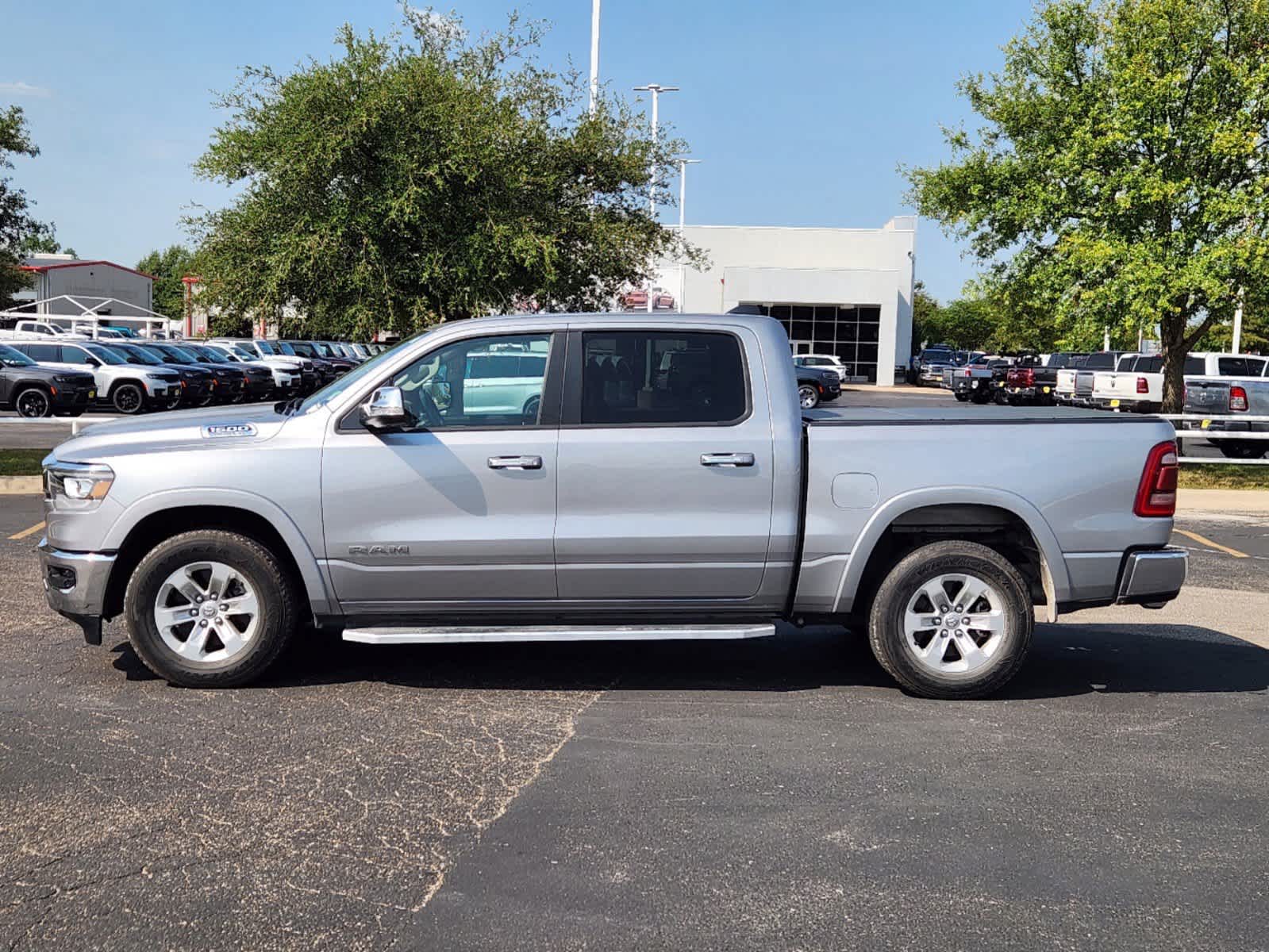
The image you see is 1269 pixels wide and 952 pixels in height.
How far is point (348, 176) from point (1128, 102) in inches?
490

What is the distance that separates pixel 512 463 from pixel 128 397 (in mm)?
25269

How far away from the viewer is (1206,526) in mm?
13641

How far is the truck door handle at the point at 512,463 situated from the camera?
6.28m

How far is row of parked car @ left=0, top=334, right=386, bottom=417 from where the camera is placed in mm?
26766

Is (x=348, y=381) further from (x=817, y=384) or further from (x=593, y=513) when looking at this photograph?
(x=817, y=384)

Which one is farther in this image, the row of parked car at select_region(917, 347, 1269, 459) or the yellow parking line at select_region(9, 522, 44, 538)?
the row of parked car at select_region(917, 347, 1269, 459)

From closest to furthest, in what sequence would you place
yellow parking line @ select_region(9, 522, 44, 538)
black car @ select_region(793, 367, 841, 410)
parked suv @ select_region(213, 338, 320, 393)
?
yellow parking line @ select_region(9, 522, 44, 538), parked suv @ select_region(213, 338, 320, 393), black car @ select_region(793, 367, 841, 410)

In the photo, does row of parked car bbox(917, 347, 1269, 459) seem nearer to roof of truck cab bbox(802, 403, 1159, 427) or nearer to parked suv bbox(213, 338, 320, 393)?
roof of truck cab bbox(802, 403, 1159, 427)

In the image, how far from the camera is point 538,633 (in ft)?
20.6

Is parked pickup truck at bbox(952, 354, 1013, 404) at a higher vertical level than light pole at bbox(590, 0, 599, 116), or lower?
lower

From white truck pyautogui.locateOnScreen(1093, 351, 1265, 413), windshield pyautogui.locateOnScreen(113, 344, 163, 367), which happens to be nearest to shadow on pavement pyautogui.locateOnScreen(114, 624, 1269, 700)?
white truck pyautogui.locateOnScreen(1093, 351, 1265, 413)

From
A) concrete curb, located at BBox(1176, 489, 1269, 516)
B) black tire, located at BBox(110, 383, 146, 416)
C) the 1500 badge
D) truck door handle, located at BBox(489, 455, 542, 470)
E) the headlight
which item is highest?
the 1500 badge

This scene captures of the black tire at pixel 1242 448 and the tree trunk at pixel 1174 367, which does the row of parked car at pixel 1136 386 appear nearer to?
the black tire at pixel 1242 448

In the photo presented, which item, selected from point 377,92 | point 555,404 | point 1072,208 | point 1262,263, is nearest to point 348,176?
point 377,92
